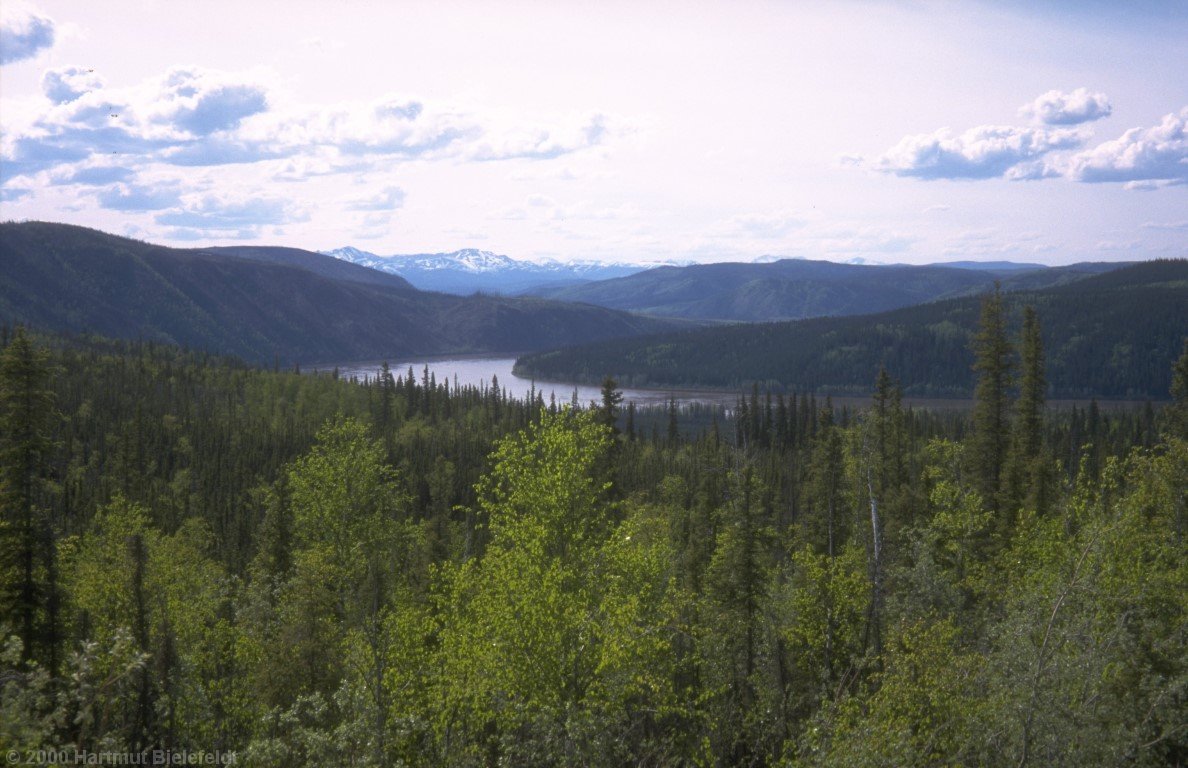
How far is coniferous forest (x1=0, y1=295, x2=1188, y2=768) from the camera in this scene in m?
18.3

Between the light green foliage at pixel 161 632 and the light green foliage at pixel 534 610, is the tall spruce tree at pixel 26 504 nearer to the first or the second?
the light green foliage at pixel 161 632

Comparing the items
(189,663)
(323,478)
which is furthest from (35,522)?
(323,478)

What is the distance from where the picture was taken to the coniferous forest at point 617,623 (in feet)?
60.2

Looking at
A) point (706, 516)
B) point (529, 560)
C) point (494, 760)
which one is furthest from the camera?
point (706, 516)

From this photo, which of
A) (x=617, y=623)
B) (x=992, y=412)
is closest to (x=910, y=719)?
(x=617, y=623)

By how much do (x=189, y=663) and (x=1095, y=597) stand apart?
1092 inches

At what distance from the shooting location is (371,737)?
19.0 m

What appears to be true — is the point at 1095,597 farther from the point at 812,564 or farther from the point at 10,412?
the point at 10,412

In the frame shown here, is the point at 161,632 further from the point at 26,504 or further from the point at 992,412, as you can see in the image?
the point at 992,412

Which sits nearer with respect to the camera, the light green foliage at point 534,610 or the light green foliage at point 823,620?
the light green foliage at point 534,610

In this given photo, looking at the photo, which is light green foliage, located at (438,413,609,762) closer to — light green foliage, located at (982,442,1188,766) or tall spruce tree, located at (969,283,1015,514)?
light green foliage, located at (982,442,1188,766)

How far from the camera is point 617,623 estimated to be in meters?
22.0

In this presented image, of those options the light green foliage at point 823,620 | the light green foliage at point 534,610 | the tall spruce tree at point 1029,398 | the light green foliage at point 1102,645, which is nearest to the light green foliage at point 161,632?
the light green foliage at point 534,610

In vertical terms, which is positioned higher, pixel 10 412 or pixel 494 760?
pixel 10 412
